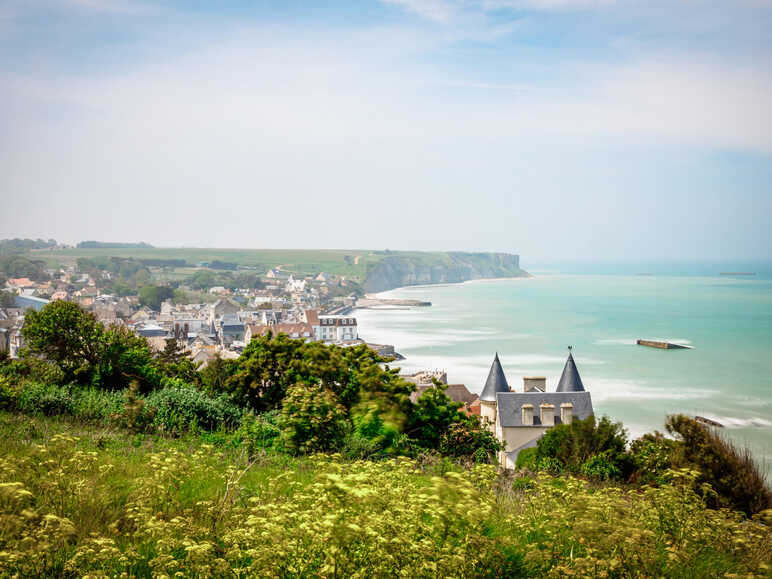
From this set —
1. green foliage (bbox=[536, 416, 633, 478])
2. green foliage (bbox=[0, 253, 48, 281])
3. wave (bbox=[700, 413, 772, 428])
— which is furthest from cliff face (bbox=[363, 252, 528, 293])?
green foliage (bbox=[536, 416, 633, 478])

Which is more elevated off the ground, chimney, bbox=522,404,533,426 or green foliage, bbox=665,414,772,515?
green foliage, bbox=665,414,772,515

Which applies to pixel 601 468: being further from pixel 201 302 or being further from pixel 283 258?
pixel 283 258

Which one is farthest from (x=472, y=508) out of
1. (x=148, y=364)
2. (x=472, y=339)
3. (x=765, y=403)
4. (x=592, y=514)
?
(x=472, y=339)

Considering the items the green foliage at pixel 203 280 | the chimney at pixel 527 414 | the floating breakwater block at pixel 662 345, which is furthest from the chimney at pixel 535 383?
the green foliage at pixel 203 280

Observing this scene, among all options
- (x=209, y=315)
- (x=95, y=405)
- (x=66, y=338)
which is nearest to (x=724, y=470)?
(x=95, y=405)

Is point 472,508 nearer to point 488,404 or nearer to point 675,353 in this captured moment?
point 488,404

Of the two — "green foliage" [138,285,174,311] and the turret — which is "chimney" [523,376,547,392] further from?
"green foliage" [138,285,174,311]

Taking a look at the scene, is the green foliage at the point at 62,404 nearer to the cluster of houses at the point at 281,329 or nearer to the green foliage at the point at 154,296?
the cluster of houses at the point at 281,329
